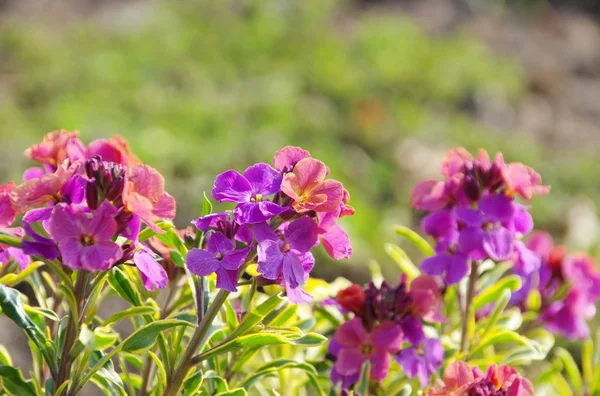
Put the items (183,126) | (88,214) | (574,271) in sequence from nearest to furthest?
(88,214), (574,271), (183,126)

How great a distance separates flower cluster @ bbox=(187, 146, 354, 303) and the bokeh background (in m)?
2.81

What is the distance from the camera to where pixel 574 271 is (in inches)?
80.8

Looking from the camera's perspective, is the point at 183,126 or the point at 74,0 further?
the point at 74,0

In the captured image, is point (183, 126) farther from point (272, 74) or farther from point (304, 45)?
point (304, 45)

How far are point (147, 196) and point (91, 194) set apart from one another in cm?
9

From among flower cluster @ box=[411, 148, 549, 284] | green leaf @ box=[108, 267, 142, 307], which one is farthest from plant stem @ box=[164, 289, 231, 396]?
flower cluster @ box=[411, 148, 549, 284]

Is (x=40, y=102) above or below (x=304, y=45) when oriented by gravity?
above

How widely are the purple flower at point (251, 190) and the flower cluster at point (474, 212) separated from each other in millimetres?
469

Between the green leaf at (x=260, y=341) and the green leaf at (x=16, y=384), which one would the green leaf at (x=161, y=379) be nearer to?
the green leaf at (x=260, y=341)

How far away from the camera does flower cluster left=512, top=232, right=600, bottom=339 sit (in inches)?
79.1

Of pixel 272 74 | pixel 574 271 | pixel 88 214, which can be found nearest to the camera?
pixel 88 214

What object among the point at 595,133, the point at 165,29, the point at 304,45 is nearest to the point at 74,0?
the point at 165,29

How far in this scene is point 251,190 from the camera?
49.9 inches

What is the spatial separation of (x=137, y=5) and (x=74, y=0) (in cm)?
88
